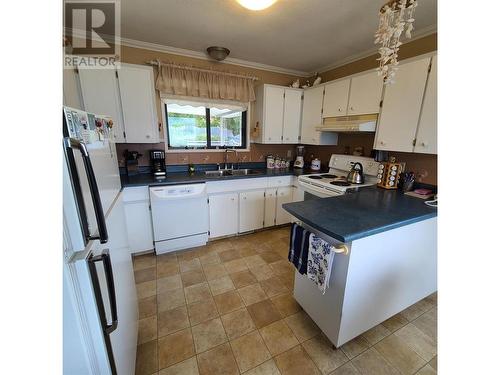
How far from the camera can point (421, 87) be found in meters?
1.81

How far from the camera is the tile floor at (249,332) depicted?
1.34 meters

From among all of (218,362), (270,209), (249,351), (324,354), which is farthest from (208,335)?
(270,209)

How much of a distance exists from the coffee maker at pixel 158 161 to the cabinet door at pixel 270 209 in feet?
4.66

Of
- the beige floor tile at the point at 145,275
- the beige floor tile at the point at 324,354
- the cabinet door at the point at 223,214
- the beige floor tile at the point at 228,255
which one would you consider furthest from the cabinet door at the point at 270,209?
the beige floor tile at the point at 324,354

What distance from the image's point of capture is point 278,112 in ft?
10.1

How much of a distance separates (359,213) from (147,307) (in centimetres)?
186

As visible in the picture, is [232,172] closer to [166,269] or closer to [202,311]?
[166,269]

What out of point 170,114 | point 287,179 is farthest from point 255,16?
point 287,179

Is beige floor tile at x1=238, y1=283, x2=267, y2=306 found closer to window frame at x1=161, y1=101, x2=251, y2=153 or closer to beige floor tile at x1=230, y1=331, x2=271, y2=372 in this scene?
beige floor tile at x1=230, y1=331, x2=271, y2=372

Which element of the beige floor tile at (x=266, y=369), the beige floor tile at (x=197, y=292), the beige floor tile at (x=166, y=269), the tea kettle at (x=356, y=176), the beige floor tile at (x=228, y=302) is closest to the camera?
the beige floor tile at (x=266, y=369)

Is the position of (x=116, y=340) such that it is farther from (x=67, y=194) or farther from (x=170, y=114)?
(x=170, y=114)

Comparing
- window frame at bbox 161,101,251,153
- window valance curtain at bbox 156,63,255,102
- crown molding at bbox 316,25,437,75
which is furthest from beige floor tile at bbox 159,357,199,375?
crown molding at bbox 316,25,437,75

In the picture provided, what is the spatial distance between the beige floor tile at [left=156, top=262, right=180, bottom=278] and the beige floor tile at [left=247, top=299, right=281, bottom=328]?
0.93m

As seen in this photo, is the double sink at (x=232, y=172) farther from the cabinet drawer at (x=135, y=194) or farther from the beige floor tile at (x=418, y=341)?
the beige floor tile at (x=418, y=341)
